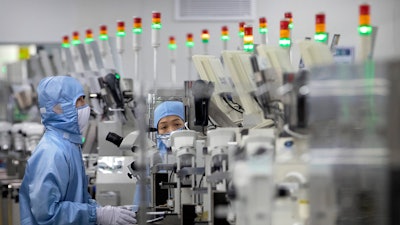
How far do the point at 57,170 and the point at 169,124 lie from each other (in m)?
1.03

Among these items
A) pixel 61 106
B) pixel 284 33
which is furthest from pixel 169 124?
pixel 284 33

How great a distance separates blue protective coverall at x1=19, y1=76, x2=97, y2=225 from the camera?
4727 millimetres

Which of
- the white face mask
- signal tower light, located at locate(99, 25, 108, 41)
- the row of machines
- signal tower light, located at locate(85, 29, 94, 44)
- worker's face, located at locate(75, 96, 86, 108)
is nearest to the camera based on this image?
the row of machines

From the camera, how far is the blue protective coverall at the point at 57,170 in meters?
4.73

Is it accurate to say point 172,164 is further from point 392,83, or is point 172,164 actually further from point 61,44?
point 61,44

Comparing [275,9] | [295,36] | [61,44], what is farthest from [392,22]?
[61,44]

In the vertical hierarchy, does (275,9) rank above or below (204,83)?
above

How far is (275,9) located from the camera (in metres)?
6.85

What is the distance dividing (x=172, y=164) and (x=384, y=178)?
6.62 ft

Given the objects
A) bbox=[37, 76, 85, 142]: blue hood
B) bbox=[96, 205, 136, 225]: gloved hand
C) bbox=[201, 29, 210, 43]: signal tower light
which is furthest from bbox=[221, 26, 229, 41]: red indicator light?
bbox=[96, 205, 136, 225]: gloved hand

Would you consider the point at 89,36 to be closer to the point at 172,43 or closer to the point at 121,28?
the point at 172,43

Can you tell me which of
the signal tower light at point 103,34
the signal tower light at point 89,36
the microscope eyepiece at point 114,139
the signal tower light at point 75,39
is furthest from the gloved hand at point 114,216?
the signal tower light at point 75,39

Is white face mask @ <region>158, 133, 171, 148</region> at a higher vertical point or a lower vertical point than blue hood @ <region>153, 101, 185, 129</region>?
lower

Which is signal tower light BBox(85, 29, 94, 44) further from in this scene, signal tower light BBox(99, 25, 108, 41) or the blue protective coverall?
the blue protective coverall
